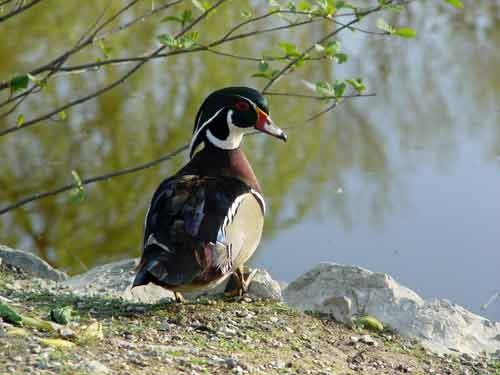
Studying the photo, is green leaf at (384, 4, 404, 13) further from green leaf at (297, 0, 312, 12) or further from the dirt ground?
the dirt ground

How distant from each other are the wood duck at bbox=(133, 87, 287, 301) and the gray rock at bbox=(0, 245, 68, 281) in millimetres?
1264

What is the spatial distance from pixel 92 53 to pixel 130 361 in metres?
7.03

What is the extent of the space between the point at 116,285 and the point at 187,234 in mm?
1163

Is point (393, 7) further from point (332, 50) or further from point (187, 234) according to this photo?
point (187, 234)

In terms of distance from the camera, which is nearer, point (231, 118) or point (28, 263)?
point (231, 118)

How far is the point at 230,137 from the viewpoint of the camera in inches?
185

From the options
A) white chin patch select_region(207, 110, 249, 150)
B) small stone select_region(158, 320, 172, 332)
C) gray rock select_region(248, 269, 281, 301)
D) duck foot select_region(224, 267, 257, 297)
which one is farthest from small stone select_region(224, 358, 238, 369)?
white chin patch select_region(207, 110, 249, 150)

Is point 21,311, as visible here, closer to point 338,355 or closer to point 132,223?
point 338,355

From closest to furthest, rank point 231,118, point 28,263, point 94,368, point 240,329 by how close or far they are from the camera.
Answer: point 94,368
point 240,329
point 231,118
point 28,263

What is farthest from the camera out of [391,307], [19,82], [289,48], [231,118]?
[391,307]

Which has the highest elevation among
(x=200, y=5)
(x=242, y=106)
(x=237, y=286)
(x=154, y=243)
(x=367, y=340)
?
(x=200, y=5)

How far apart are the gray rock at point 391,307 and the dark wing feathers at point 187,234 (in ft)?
2.43

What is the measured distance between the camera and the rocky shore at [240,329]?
3297 millimetres

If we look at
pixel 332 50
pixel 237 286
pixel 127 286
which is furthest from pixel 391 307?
pixel 332 50
